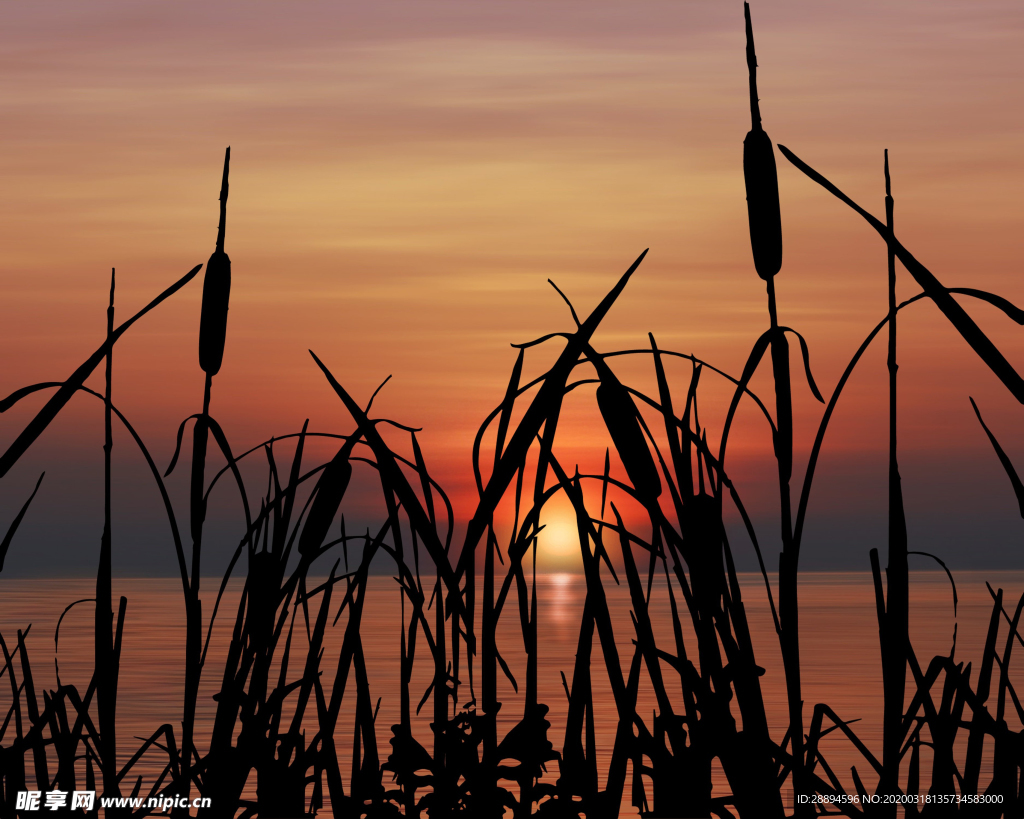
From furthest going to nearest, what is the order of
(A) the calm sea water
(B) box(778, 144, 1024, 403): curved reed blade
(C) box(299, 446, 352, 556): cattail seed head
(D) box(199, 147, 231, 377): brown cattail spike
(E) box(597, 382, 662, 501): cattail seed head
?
(A) the calm sea water → (D) box(199, 147, 231, 377): brown cattail spike → (C) box(299, 446, 352, 556): cattail seed head → (E) box(597, 382, 662, 501): cattail seed head → (B) box(778, 144, 1024, 403): curved reed blade

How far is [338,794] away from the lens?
114 inches

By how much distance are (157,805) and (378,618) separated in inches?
2317

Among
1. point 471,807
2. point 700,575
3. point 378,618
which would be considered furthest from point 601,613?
point 378,618

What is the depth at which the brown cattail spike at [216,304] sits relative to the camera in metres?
2.43

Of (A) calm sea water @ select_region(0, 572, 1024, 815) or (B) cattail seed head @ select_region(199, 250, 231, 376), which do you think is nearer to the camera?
(B) cattail seed head @ select_region(199, 250, 231, 376)

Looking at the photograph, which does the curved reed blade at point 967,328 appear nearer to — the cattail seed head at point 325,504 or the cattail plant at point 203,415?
the cattail seed head at point 325,504

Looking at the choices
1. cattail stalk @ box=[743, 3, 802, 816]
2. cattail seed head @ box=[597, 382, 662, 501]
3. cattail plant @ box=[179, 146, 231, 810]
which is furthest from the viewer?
cattail plant @ box=[179, 146, 231, 810]

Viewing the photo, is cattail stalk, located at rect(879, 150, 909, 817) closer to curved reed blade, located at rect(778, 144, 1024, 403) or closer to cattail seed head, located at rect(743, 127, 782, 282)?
cattail seed head, located at rect(743, 127, 782, 282)

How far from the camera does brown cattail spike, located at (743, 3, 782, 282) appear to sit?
1941 millimetres

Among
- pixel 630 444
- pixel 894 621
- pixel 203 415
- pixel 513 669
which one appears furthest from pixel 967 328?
pixel 513 669

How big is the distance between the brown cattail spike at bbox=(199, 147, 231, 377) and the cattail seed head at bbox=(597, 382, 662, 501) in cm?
112

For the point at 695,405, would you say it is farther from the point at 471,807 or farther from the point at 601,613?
the point at 471,807

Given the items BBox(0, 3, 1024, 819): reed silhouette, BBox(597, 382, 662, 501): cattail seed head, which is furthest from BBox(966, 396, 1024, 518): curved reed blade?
BBox(597, 382, 662, 501): cattail seed head

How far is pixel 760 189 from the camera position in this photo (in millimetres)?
→ 1987
